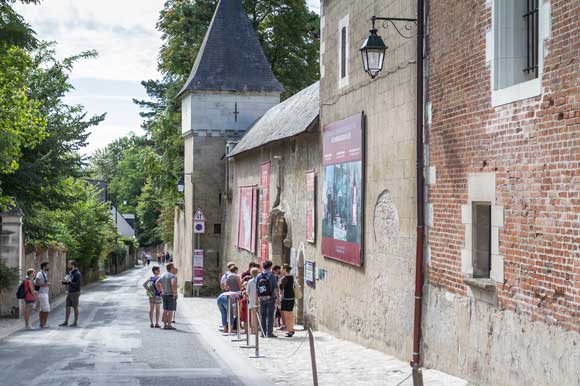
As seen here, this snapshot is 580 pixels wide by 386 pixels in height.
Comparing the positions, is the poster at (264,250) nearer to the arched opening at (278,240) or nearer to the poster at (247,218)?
the arched opening at (278,240)

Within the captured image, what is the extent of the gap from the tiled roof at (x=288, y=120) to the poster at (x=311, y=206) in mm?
1153

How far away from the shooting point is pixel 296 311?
22.3m

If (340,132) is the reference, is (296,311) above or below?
below

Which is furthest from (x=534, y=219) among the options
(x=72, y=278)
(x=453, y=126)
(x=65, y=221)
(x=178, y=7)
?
(x=65, y=221)

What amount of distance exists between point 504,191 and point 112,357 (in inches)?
314

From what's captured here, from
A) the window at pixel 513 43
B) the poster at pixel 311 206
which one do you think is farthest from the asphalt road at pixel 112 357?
the window at pixel 513 43

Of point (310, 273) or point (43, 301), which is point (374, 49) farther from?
point (43, 301)

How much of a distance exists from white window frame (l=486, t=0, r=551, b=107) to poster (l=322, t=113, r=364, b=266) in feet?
19.6

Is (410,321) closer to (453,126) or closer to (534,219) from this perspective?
(453,126)

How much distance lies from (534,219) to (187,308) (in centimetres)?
2255

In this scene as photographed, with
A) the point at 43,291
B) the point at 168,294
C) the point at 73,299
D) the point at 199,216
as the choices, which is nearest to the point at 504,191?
the point at 168,294

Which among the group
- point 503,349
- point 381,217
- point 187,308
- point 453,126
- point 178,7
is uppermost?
point 178,7

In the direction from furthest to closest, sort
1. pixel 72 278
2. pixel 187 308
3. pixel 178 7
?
pixel 178 7 → pixel 187 308 → pixel 72 278

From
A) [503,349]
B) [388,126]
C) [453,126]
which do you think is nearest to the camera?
[503,349]
